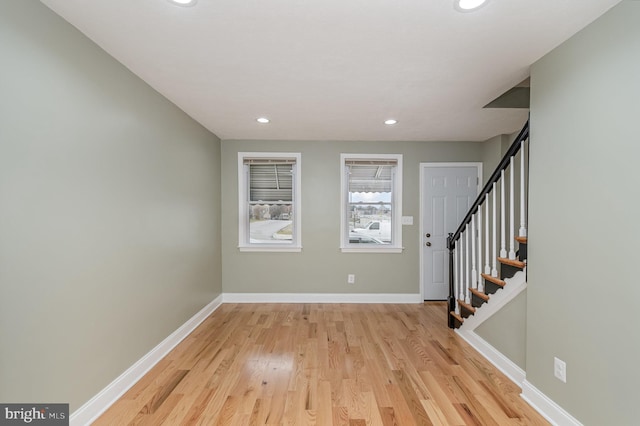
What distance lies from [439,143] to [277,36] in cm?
331

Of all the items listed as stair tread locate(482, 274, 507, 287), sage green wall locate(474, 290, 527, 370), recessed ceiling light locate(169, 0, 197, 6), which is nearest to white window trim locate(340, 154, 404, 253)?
stair tread locate(482, 274, 507, 287)

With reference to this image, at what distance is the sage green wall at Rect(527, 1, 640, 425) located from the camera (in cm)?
140

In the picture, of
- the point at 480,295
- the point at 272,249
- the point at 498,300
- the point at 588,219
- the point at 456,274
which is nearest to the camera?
the point at 588,219

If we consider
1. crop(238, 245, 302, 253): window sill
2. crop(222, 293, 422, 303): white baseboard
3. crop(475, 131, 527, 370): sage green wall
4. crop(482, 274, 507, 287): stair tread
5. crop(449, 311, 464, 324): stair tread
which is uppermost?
crop(238, 245, 302, 253): window sill

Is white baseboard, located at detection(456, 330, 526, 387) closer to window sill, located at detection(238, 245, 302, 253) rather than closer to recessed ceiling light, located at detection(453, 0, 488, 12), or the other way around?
window sill, located at detection(238, 245, 302, 253)

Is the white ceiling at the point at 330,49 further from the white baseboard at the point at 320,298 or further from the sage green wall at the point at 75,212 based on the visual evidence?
the white baseboard at the point at 320,298

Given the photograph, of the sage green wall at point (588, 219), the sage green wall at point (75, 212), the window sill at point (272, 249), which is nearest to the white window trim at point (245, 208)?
the window sill at point (272, 249)

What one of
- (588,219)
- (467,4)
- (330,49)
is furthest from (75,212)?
(588,219)

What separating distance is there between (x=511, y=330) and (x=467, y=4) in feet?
7.89

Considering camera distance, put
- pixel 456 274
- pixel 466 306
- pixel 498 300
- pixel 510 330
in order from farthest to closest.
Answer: pixel 456 274
pixel 466 306
pixel 498 300
pixel 510 330

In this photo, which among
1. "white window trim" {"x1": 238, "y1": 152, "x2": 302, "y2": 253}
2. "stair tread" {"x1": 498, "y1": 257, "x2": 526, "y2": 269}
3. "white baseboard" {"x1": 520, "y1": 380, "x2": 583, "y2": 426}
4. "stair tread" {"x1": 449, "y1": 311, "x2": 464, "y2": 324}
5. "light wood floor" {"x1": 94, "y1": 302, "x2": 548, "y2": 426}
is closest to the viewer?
"white baseboard" {"x1": 520, "y1": 380, "x2": 583, "y2": 426}

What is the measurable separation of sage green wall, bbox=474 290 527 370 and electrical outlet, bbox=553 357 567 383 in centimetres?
39

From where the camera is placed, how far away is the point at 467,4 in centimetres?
142

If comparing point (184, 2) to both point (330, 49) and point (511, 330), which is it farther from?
point (511, 330)
